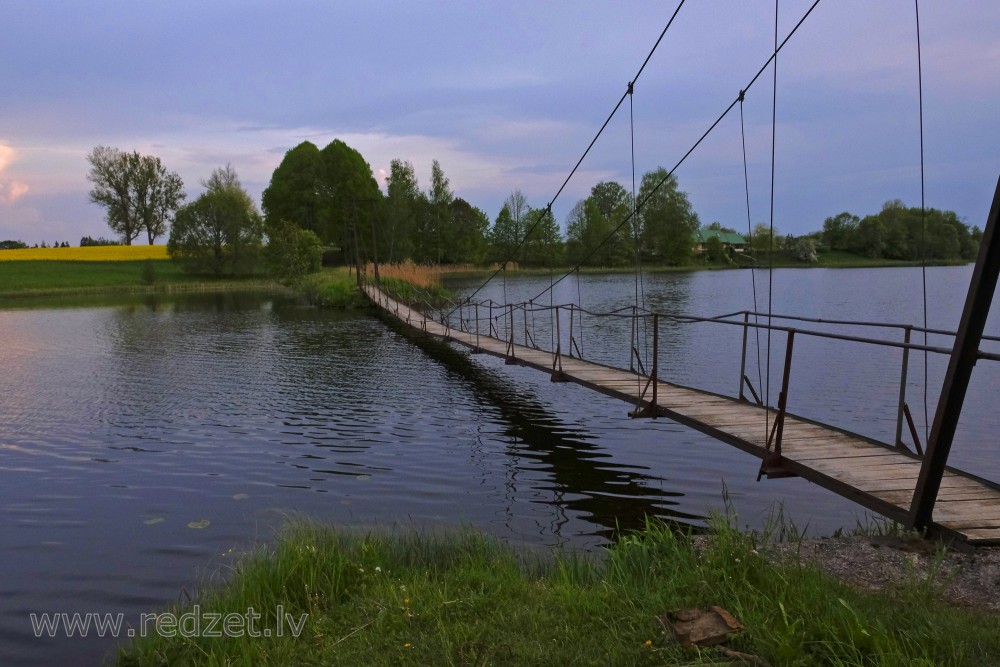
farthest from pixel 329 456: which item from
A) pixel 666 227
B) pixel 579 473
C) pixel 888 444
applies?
pixel 666 227

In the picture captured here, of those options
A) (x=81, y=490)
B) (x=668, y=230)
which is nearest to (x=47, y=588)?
(x=81, y=490)

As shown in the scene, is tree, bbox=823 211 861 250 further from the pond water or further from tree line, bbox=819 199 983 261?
the pond water

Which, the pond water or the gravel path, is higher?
the gravel path

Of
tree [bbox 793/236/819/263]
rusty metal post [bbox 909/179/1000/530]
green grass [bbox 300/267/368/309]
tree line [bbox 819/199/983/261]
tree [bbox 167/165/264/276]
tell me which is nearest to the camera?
rusty metal post [bbox 909/179/1000/530]

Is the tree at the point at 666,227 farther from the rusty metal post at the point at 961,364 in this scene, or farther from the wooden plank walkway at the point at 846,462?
the rusty metal post at the point at 961,364

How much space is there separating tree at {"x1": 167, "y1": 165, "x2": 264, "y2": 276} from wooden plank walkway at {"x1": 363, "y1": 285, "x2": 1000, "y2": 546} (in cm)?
5462

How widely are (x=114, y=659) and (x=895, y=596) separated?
4.09m

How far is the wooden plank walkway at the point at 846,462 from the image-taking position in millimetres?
4305

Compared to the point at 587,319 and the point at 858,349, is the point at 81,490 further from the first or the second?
the point at 587,319

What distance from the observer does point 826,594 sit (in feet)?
10.8

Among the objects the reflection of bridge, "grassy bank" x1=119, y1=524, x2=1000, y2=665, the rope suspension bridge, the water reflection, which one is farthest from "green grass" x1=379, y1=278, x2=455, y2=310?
"grassy bank" x1=119, y1=524, x2=1000, y2=665

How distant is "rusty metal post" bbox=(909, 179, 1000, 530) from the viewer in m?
3.71

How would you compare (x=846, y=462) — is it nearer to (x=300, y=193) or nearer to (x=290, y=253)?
(x=290, y=253)

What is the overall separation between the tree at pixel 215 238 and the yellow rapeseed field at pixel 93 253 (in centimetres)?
822
